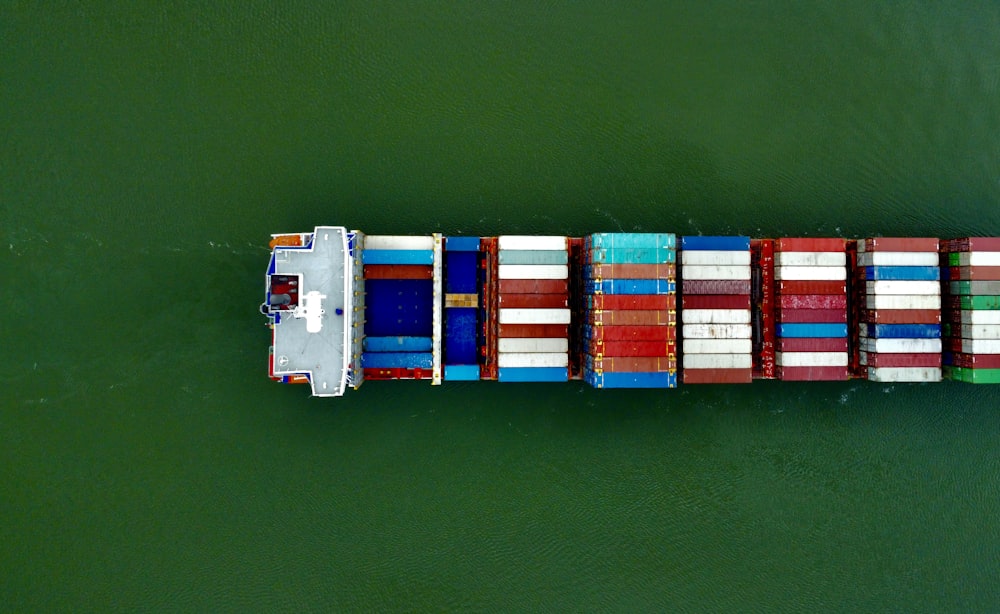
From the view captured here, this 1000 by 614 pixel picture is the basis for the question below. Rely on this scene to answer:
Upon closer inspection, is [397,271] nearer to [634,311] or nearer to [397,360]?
[397,360]

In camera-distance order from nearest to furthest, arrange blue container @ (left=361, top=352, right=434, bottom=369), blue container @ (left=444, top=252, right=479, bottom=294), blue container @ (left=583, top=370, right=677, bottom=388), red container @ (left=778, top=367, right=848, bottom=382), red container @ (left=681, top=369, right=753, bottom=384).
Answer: blue container @ (left=583, top=370, right=677, bottom=388) → red container @ (left=681, top=369, right=753, bottom=384) → red container @ (left=778, top=367, right=848, bottom=382) → blue container @ (left=361, top=352, right=434, bottom=369) → blue container @ (left=444, top=252, right=479, bottom=294)

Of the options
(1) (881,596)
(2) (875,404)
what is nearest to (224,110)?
(2) (875,404)

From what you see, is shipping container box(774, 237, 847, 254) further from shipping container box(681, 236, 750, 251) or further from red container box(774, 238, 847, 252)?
shipping container box(681, 236, 750, 251)

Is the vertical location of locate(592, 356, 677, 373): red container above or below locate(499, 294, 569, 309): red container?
below

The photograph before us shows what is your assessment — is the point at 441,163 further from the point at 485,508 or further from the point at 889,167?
the point at 889,167

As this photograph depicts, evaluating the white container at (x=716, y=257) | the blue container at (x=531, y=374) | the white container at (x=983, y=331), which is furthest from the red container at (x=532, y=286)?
the white container at (x=983, y=331)

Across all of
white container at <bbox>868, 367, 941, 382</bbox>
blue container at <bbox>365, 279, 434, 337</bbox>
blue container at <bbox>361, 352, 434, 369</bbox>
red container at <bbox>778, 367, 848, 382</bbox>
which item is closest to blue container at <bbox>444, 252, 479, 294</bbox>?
blue container at <bbox>365, 279, 434, 337</bbox>

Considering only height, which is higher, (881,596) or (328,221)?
(328,221)

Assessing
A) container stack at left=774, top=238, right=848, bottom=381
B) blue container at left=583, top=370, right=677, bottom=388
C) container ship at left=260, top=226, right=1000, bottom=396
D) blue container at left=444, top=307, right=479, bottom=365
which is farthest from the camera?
blue container at left=444, top=307, right=479, bottom=365
